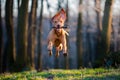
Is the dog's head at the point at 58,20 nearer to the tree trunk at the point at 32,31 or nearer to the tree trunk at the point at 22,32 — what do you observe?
the tree trunk at the point at 22,32

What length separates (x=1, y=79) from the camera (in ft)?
41.4

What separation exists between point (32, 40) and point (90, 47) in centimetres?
1989

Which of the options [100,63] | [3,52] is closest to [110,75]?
[100,63]

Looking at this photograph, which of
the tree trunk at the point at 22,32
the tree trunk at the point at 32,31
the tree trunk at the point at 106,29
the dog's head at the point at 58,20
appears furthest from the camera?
the tree trunk at the point at 32,31

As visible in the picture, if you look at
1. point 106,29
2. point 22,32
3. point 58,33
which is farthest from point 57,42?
point 22,32

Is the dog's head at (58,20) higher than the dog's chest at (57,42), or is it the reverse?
the dog's head at (58,20)

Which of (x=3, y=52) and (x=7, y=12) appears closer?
(x=7, y=12)

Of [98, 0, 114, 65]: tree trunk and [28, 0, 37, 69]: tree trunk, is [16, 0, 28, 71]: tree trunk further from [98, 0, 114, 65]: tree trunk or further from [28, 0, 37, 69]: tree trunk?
[28, 0, 37, 69]: tree trunk

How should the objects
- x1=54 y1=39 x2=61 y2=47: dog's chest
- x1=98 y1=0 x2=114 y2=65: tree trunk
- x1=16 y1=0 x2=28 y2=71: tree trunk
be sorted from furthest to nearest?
x1=16 y1=0 x2=28 y2=71: tree trunk < x1=98 y1=0 x2=114 y2=65: tree trunk < x1=54 y1=39 x2=61 y2=47: dog's chest

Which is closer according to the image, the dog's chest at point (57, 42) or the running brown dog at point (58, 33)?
the running brown dog at point (58, 33)

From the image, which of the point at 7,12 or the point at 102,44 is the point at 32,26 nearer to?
the point at 7,12

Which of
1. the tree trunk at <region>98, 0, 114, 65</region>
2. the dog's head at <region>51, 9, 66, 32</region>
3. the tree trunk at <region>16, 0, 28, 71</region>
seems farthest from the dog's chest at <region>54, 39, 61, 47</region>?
the tree trunk at <region>16, 0, 28, 71</region>

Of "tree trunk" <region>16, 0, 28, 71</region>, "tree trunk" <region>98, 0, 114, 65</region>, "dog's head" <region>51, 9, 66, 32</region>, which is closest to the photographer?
"dog's head" <region>51, 9, 66, 32</region>

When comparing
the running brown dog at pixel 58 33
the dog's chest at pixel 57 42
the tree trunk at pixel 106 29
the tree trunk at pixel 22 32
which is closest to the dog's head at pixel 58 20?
the running brown dog at pixel 58 33
